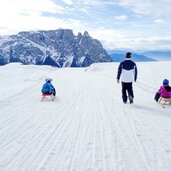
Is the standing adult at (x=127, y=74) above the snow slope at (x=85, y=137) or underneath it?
above

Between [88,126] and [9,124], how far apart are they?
2350 millimetres

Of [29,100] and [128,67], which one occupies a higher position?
[128,67]

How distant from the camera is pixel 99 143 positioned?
7809 mm

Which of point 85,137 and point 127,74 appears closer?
point 85,137

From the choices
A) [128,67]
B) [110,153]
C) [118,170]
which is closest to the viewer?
[118,170]

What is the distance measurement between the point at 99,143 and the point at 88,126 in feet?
5.94

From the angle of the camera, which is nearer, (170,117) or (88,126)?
(88,126)

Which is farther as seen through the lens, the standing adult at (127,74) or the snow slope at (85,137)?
the standing adult at (127,74)

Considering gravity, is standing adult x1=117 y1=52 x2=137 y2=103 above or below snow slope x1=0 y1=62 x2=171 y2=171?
above

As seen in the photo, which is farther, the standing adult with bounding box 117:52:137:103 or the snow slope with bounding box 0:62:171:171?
the standing adult with bounding box 117:52:137:103

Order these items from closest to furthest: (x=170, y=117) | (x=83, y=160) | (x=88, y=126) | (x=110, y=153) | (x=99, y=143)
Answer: (x=83, y=160), (x=110, y=153), (x=99, y=143), (x=88, y=126), (x=170, y=117)

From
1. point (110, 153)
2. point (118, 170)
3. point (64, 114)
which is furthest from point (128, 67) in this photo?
point (118, 170)

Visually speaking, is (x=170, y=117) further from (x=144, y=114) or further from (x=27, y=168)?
(x=27, y=168)

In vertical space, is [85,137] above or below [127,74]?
below
